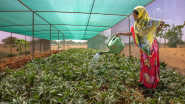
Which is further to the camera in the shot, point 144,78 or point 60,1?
point 60,1

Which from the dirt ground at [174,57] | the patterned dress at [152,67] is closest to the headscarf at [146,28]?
the patterned dress at [152,67]

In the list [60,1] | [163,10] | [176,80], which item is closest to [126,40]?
[163,10]

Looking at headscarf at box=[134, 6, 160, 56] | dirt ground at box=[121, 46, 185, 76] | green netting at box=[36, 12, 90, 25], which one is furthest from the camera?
green netting at box=[36, 12, 90, 25]

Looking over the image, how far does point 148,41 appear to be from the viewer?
1.86m

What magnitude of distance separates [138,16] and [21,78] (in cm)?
289

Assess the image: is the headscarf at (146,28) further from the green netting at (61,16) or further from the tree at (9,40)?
the tree at (9,40)

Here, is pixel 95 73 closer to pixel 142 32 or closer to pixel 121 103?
pixel 121 103

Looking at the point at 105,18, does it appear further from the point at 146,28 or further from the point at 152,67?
the point at 152,67

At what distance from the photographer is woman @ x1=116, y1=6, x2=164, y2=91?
6.05 feet

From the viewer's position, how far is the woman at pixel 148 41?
1844 millimetres

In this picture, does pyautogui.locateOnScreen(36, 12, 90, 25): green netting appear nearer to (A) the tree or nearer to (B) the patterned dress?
(A) the tree

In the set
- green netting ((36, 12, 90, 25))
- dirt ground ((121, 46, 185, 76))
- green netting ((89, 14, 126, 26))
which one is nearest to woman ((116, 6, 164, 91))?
dirt ground ((121, 46, 185, 76))

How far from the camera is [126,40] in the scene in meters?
5.62

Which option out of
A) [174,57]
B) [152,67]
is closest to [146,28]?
[152,67]
